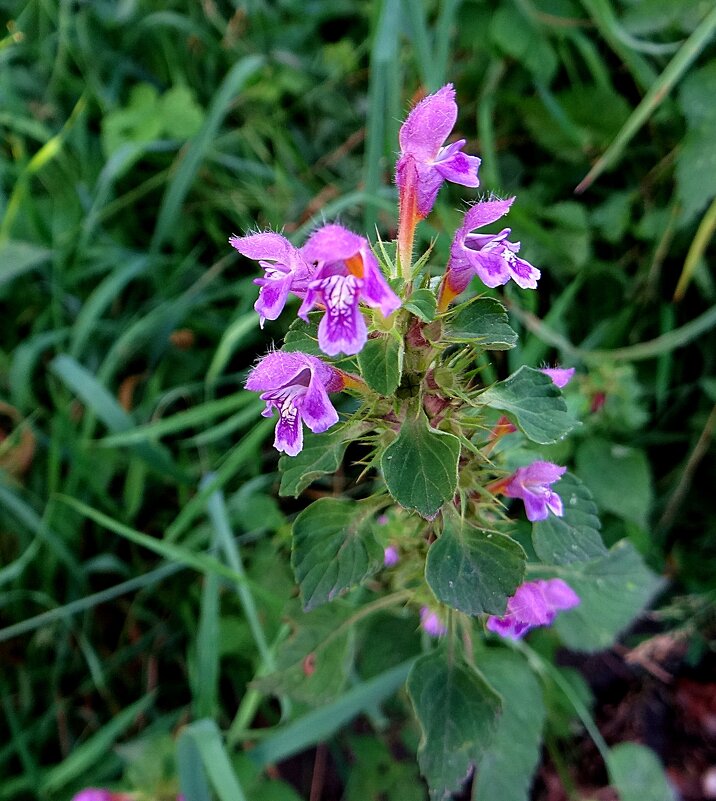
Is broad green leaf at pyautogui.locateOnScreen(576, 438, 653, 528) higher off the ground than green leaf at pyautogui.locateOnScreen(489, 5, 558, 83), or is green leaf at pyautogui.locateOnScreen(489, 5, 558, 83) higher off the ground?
green leaf at pyautogui.locateOnScreen(489, 5, 558, 83)

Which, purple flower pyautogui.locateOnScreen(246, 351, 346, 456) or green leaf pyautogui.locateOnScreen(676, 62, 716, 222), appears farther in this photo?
green leaf pyautogui.locateOnScreen(676, 62, 716, 222)

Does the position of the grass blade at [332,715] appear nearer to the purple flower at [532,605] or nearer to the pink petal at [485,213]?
the purple flower at [532,605]

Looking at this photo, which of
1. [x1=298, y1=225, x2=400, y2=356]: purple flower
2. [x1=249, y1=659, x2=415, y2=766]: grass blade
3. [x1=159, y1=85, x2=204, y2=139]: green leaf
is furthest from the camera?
[x1=159, y1=85, x2=204, y2=139]: green leaf

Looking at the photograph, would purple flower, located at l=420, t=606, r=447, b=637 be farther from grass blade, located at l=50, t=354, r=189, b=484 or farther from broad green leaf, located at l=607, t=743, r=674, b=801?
grass blade, located at l=50, t=354, r=189, b=484

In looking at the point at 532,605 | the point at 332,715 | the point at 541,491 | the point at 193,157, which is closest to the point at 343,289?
the point at 541,491

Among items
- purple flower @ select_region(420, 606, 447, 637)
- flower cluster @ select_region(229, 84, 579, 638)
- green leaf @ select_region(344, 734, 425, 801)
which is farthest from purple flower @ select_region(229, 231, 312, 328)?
green leaf @ select_region(344, 734, 425, 801)

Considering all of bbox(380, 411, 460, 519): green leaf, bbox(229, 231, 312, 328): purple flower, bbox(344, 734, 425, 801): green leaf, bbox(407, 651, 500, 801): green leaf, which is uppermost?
bbox(229, 231, 312, 328): purple flower

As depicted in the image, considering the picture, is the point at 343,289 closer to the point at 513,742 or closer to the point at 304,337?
the point at 304,337
